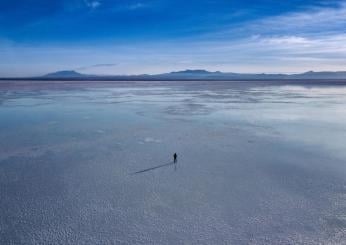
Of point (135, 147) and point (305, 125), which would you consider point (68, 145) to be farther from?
point (305, 125)

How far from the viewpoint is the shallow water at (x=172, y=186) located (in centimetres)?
394

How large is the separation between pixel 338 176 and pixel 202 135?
13.6ft

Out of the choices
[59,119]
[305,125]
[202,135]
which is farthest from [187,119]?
[59,119]

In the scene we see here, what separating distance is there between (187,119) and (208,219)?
7.93 metres

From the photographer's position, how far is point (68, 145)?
7949 millimetres

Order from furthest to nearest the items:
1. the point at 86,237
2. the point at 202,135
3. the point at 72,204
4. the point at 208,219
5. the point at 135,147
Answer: the point at 202,135 → the point at 135,147 → the point at 72,204 → the point at 208,219 → the point at 86,237

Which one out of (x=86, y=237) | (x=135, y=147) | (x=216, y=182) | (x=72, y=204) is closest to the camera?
(x=86, y=237)

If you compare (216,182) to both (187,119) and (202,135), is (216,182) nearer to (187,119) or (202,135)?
(202,135)

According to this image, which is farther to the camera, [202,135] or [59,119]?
[59,119]

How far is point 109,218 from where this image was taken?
4.27 m

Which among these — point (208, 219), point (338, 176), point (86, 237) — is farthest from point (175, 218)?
point (338, 176)

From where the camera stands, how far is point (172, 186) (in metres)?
5.33

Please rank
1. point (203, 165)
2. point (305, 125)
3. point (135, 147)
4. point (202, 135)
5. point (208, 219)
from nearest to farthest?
point (208, 219) → point (203, 165) → point (135, 147) → point (202, 135) → point (305, 125)

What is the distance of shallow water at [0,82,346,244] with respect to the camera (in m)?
3.94
